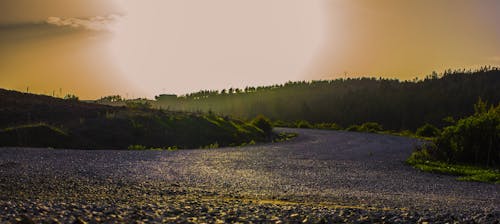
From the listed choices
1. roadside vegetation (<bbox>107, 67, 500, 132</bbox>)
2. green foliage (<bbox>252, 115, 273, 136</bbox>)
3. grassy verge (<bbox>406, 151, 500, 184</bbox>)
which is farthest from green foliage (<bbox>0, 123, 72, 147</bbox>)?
roadside vegetation (<bbox>107, 67, 500, 132</bbox>)

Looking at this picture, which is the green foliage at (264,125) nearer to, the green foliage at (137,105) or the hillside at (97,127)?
the hillside at (97,127)

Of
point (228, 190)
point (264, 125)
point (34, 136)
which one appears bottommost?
point (228, 190)

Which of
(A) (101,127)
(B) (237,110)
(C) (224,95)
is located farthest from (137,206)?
(C) (224,95)

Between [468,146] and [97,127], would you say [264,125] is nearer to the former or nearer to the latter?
[97,127]

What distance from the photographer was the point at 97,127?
115 feet

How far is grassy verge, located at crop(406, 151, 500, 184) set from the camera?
19938mm

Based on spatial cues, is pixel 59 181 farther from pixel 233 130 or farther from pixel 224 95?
pixel 224 95

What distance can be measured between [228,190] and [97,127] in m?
22.7

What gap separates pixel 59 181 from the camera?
48.1 feet

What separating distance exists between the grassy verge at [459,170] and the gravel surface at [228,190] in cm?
70

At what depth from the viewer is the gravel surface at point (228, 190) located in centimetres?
941

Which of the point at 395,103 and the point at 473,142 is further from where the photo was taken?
the point at 395,103

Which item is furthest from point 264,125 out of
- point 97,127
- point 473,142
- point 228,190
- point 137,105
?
point 228,190

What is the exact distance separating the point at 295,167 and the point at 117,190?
1073cm
